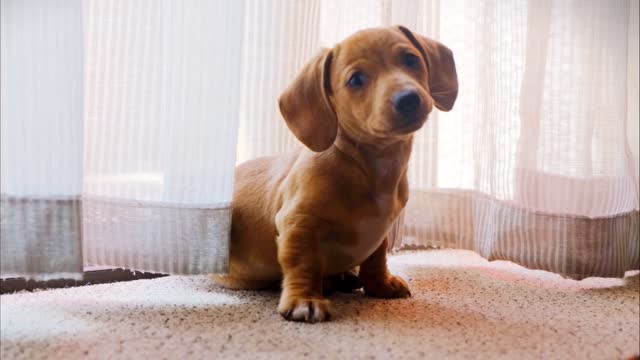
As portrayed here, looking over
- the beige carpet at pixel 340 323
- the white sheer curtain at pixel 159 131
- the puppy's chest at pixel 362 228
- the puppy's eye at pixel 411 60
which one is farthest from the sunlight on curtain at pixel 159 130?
the puppy's eye at pixel 411 60

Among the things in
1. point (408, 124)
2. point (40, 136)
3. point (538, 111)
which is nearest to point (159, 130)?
point (40, 136)

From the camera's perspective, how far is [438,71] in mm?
1188

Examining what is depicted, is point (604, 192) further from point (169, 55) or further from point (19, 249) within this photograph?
point (19, 249)

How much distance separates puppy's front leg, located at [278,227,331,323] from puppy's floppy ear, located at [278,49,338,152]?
0.55 ft

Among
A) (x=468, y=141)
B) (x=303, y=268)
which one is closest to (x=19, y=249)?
(x=303, y=268)

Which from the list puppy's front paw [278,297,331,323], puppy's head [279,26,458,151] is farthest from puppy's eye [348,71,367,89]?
puppy's front paw [278,297,331,323]

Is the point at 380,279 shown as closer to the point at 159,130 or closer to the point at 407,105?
the point at 407,105

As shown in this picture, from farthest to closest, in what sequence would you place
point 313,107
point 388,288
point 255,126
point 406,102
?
point 255,126
point 388,288
point 313,107
point 406,102

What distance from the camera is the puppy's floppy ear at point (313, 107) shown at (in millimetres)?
1105

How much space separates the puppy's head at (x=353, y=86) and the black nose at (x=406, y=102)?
0.11 ft

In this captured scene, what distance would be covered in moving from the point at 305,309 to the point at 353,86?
0.40m

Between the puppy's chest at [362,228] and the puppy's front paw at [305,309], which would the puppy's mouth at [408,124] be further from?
the puppy's front paw at [305,309]

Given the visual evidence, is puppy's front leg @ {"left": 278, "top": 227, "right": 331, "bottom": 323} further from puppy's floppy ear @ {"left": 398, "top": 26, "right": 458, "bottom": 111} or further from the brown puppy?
puppy's floppy ear @ {"left": 398, "top": 26, "right": 458, "bottom": 111}

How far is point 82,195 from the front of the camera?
1.13 m
